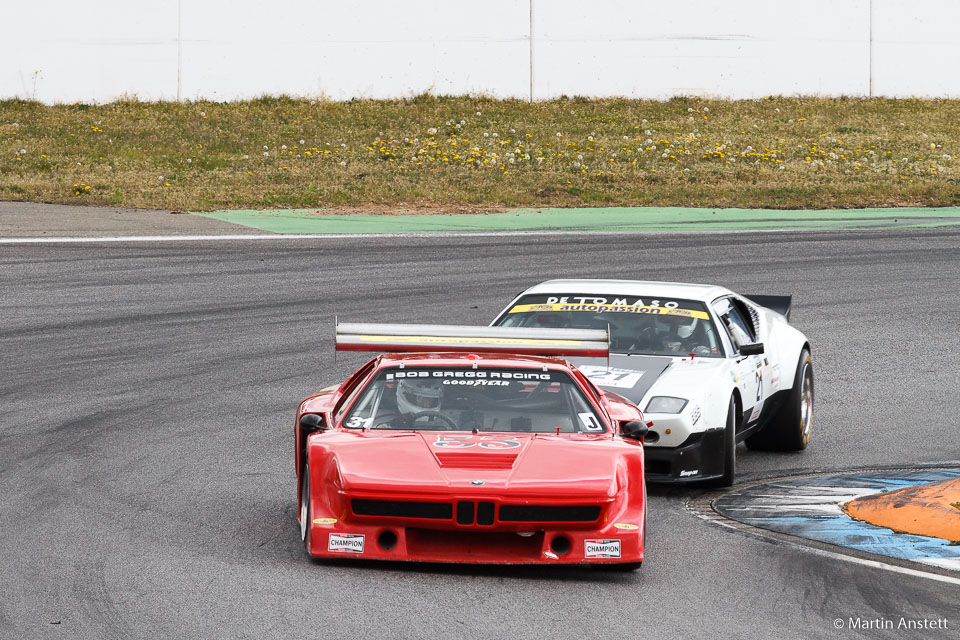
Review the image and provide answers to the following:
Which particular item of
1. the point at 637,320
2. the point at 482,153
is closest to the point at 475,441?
the point at 637,320

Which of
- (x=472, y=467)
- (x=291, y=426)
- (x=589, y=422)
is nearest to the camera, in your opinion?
(x=472, y=467)

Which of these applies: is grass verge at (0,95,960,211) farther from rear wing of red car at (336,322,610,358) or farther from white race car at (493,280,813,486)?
rear wing of red car at (336,322,610,358)

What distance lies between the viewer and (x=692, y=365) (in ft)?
30.0

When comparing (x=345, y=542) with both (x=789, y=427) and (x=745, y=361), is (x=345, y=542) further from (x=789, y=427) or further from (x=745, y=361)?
(x=789, y=427)

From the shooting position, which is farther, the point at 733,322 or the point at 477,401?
the point at 733,322

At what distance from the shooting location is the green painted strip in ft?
77.7

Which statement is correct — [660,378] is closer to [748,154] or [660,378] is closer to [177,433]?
[177,433]

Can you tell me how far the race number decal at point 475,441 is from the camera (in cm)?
662

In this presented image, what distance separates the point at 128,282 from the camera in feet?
57.5

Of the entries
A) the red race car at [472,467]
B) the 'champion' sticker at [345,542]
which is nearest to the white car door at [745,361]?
the red race car at [472,467]

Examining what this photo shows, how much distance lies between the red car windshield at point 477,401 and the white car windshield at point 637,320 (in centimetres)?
223

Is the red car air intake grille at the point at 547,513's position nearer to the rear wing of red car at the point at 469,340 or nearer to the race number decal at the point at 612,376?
the rear wing of red car at the point at 469,340

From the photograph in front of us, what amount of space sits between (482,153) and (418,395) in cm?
2451

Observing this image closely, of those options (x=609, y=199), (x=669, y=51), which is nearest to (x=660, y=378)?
(x=609, y=199)
